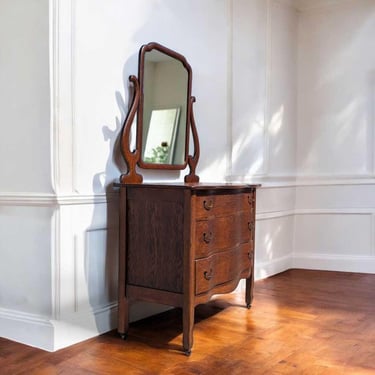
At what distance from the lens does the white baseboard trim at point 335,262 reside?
15.6 ft

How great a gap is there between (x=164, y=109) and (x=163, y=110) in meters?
0.01

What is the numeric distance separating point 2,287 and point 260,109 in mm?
2737

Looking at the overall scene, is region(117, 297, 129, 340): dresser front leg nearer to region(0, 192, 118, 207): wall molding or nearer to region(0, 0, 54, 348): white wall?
→ region(0, 0, 54, 348): white wall

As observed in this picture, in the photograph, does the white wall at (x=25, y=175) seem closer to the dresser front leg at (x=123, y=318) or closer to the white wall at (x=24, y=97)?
the white wall at (x=24, y=97)

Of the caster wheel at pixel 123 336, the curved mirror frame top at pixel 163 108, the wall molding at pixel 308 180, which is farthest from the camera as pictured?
the wall molding at pixel 308 180

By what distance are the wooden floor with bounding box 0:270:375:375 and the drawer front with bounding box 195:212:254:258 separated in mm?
509

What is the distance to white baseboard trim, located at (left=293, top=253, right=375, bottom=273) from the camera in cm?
475

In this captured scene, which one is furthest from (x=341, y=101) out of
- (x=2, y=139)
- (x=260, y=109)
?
(x=2, y=139)

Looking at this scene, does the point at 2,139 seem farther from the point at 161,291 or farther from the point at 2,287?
the point at 161,291

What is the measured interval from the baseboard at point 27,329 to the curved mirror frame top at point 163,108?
1103mm

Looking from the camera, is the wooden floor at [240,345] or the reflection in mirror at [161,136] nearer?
the wooden floor at [240,345]

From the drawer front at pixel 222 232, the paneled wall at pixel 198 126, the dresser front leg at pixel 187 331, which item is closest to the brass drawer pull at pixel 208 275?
the drawer front at pixel 222 232

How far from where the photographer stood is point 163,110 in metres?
3.19

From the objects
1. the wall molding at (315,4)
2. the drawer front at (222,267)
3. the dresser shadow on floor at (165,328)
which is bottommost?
Answer: the dresser shadow on floor at (165,328)
